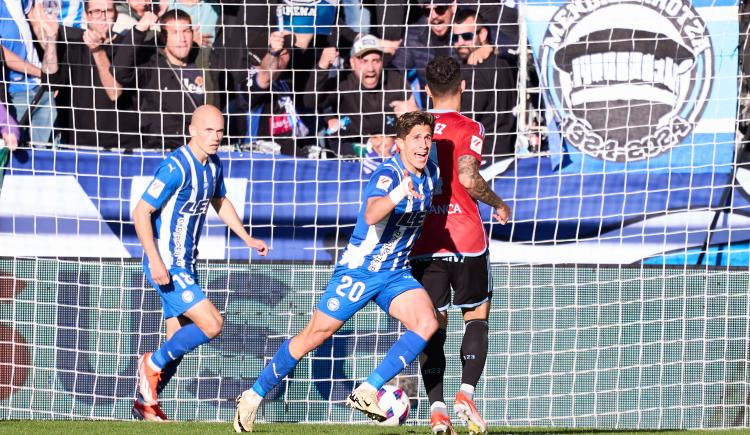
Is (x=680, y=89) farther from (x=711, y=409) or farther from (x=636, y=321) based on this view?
(x=711, y=409)

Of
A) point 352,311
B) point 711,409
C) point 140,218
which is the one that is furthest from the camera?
point 711,409

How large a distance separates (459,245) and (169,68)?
389 cm

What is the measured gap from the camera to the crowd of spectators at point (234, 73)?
30.0 feet

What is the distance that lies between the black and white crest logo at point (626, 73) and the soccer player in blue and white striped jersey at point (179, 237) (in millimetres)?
3548

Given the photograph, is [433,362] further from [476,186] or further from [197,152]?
[197,152]

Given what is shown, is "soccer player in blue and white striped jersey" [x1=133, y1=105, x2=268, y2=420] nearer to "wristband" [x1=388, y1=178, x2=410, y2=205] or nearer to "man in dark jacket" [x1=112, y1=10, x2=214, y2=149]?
"wristband" [x1=388, y1=178, x2=410, y2=205]

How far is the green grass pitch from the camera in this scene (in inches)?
253

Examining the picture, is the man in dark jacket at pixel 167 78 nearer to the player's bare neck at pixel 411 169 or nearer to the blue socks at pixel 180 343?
the blue socks at pixel 180 343

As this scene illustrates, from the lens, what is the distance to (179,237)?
6883 mm

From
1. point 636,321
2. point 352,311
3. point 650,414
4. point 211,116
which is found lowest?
point 650,414

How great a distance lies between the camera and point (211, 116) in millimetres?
6773

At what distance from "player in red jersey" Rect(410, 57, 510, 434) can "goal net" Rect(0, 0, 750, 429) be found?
7.62 ft

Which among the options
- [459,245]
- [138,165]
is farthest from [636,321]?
[138,165]

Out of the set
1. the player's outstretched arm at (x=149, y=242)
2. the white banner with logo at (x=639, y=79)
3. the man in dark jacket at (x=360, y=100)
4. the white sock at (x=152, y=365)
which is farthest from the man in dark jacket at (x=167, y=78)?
the white banner with logo at (x=639, y=79)
